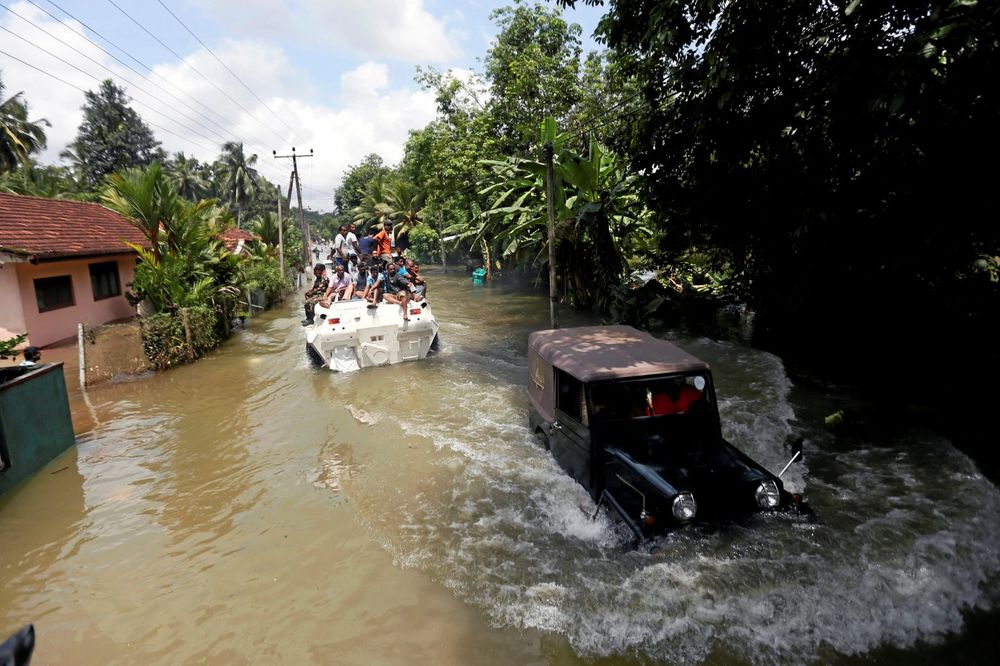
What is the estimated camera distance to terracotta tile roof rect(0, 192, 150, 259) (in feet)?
41.8

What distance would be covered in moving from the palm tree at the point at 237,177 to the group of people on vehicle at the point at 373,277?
50.7 m

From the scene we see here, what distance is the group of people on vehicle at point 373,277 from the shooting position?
39.6ft

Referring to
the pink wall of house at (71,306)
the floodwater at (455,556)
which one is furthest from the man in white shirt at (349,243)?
the pink wall of house at (71,306)

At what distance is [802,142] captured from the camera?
7.86 m

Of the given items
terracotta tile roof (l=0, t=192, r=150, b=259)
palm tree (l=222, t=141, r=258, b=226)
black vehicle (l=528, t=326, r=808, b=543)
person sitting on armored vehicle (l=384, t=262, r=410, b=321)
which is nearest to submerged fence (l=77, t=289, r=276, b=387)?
terracotta tile roof (l=0, t=192, r=150, b=259)

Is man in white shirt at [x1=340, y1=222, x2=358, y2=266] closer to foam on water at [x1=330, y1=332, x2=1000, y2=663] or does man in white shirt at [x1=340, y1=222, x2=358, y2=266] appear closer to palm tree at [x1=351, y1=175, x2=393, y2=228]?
foam on water at [x1=330, y1=332, x2=1000, y2=663]

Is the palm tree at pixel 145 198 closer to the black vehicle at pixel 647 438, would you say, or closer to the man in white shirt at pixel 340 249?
the man in white shirt at pixel 340 249

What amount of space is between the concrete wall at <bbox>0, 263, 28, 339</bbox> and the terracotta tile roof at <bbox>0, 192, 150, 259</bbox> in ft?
2.16

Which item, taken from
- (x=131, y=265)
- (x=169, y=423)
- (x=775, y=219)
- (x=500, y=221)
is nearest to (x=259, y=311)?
(x=131, y=265)

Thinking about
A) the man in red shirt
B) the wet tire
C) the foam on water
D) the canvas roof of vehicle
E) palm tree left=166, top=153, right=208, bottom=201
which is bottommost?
the foam on water

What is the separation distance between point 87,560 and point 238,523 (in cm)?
134

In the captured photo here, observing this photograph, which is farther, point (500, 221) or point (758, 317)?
point (500, 221)

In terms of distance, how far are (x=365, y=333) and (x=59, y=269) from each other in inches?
348

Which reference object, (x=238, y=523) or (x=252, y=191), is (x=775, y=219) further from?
(x=252, y=191)
